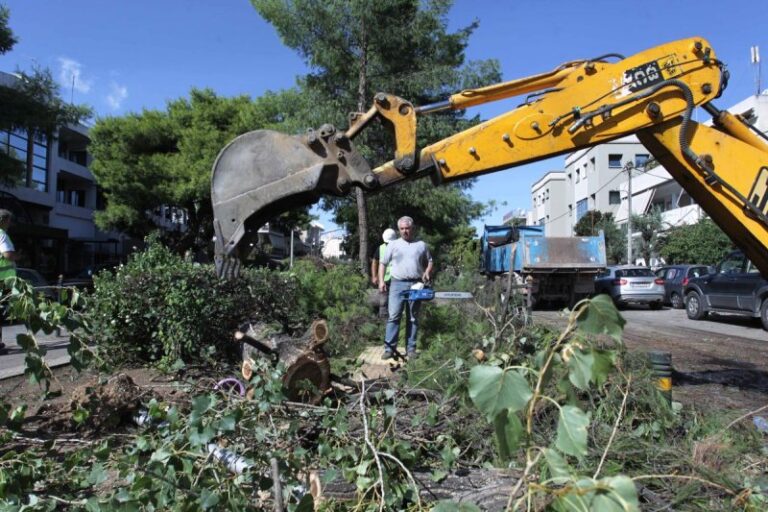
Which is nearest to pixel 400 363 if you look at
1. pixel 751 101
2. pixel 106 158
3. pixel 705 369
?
pixel 705 369

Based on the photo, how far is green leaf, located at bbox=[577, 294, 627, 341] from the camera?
1238 millimetres

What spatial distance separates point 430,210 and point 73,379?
12.3 m

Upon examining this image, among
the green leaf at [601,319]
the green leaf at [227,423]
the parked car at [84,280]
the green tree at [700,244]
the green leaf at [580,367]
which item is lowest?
the green leaf at [227,423]

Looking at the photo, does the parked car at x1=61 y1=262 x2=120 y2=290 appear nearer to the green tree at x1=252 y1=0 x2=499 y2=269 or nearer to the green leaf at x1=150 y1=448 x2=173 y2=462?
the green tree at x1=252 y1=0 x2=499 y2=269

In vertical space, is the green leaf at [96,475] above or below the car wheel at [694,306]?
below

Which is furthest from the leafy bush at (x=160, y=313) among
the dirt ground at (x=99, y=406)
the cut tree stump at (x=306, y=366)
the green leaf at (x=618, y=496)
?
the green leaf at (x=618, y=496)

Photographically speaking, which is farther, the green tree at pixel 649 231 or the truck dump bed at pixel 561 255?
the green tree at pixel 649 231

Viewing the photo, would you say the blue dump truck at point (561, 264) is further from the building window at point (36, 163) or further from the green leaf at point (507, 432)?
the building window at point (36, 163)

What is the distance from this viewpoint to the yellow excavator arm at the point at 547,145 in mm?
3949

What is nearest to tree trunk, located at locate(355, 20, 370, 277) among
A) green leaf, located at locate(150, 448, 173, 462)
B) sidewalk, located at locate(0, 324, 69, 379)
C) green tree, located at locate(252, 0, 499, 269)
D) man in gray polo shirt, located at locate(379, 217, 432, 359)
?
green tree, located at locate(252, 0, 499, 269)

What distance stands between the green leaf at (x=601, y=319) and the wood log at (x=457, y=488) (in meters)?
1.25

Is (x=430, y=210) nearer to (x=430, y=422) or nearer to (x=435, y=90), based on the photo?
(x=435, y=90)

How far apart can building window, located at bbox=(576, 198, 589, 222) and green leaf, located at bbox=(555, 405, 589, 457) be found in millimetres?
59719

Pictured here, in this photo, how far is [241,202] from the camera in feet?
13.0
